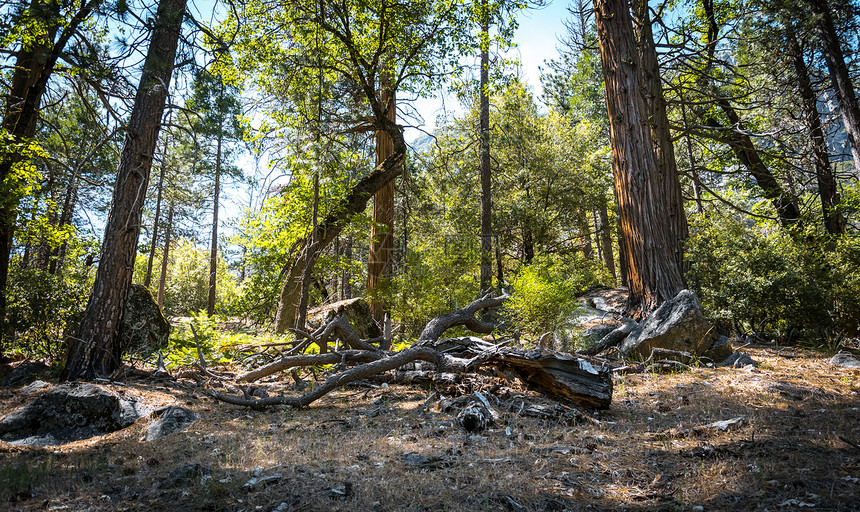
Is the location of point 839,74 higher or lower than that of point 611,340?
higher

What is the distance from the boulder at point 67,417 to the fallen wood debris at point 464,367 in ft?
2.93

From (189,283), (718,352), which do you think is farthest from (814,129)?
(189,283)

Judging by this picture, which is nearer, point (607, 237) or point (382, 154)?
point (382, 154)

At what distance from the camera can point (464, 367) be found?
201 inches

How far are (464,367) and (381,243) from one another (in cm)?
709

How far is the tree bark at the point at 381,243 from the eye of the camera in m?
11.3

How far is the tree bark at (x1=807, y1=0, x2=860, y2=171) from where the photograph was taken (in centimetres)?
852

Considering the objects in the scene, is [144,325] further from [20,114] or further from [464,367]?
[464,367]

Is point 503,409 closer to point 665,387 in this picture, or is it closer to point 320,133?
point 665,387

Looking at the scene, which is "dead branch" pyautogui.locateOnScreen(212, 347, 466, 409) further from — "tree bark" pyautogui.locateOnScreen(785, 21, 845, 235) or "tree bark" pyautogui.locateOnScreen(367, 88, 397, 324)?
"tree bark" pyautogui.locateOnScreen(785, 21, 845, 235)

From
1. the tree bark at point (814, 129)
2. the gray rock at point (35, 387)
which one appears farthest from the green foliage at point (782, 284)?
the gray rock at point (35, 387)

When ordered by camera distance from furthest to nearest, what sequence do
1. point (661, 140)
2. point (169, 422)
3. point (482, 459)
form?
point (661, 140), point (169, 422), point (482, 459)

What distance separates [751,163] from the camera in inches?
428

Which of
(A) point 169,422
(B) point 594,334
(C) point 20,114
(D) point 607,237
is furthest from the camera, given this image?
(D) point 607,237
